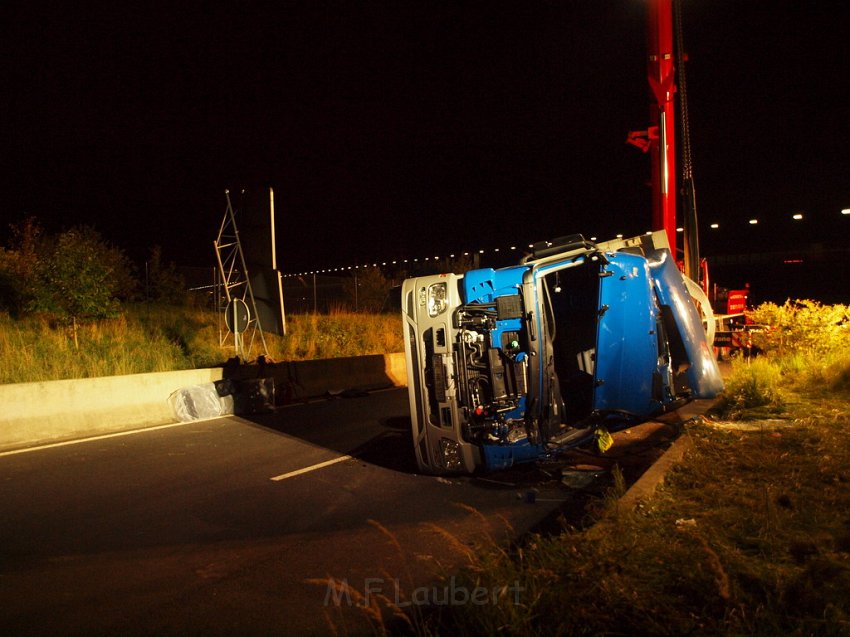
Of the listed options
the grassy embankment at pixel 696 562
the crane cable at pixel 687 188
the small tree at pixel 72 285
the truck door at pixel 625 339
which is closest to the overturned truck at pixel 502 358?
the truck door at pixel 625 339

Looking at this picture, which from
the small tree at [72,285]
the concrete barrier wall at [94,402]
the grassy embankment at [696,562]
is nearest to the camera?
the grassy embankment at [696,562]

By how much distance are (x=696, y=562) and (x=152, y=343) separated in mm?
13662

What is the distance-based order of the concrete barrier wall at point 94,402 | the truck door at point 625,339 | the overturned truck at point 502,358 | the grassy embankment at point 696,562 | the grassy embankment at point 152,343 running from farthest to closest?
the grassy embankment at point 152,343 < the concrete barrier wall at point 94,402 < the truck door at point 625,339 < the overturned truck at point 502,358 < the grassy embankment at point 696,562

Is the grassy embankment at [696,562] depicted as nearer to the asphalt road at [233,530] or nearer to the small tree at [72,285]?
the asphalt road at [233,530]

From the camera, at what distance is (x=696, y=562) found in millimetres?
4254

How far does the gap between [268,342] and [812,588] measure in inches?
665

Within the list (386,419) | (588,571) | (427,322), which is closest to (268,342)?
(386,419)

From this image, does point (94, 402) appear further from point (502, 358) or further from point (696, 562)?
point (696, 562)

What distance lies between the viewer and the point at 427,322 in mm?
7207

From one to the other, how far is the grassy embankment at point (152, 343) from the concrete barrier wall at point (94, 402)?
1.30 m

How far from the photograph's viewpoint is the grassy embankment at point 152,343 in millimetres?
12352

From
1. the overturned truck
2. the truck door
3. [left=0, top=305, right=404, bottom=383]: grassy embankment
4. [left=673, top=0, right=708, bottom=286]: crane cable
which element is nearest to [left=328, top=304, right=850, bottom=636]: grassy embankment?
the truck door

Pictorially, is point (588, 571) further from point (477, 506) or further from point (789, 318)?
point (789, 318)

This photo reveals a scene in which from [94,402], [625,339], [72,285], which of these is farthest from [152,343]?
[625,339]
